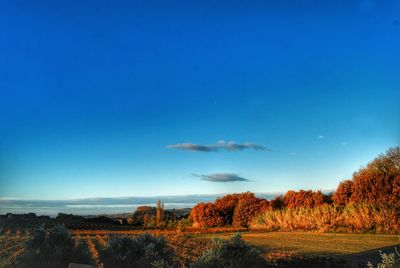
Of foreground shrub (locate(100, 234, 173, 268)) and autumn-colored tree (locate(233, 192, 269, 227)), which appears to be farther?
autumn-colored tree (locate(233, 192, 269, 227))

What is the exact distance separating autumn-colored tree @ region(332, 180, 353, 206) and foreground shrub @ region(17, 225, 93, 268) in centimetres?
Answer: 1547

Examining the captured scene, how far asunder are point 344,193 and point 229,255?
52.5 feet

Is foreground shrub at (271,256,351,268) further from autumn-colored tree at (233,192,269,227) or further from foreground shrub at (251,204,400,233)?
autumn-colored tree at (233,192,269,227)

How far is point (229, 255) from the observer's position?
7871mm

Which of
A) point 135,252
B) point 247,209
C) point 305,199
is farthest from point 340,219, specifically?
point 135,252

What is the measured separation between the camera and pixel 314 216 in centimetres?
2188

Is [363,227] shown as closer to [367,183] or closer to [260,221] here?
[367,183]

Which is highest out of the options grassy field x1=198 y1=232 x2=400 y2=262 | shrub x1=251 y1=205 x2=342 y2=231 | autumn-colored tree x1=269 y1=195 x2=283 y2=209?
autumn-colored tree x1=269 y1=195 x2=283 y2=209

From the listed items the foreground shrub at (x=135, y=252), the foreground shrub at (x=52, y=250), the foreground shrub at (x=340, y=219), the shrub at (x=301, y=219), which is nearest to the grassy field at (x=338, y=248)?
the foreground shrub at (x=135, y=252)

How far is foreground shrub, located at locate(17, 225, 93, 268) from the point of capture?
30.5 feet

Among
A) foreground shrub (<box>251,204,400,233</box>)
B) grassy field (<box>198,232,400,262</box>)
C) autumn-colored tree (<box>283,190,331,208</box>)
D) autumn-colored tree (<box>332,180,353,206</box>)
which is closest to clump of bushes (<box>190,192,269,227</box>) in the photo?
autumn-colored tree (<box>283,190,331,208</box>)

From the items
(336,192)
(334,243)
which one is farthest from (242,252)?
(336,192)

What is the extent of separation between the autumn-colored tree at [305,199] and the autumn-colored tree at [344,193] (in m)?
1.40

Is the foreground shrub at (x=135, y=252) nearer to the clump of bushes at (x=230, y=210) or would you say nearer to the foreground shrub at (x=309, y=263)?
the foreground shrub at (x=309, y=263)
